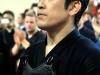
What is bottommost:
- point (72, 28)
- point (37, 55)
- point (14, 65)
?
point (14, 65)

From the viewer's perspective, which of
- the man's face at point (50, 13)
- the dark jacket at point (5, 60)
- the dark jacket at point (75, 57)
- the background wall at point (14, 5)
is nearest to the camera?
the dark jacket at point (75, 57)

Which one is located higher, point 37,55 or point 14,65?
point 37,55

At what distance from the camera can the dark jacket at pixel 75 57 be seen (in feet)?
5.48

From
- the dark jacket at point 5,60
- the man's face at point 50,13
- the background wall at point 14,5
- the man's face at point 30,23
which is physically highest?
the man's face at point 50,13

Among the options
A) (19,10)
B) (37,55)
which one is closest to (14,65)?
(37,55)

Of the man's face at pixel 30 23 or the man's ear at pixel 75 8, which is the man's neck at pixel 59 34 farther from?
the man's face at pixel 30 23

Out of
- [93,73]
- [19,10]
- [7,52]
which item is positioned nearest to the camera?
[93,73]

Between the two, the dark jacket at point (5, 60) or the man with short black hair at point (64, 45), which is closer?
the man with short black hair at point (64, 45)

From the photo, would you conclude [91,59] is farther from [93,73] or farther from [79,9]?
[79,9]

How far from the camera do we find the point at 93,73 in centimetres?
166

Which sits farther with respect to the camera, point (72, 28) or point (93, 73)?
point (72, 28)

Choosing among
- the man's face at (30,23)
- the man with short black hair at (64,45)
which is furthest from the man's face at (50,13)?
the man's face at (30,23)

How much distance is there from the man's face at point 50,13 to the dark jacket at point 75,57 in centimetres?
9

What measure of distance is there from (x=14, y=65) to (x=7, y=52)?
9.5 inches
